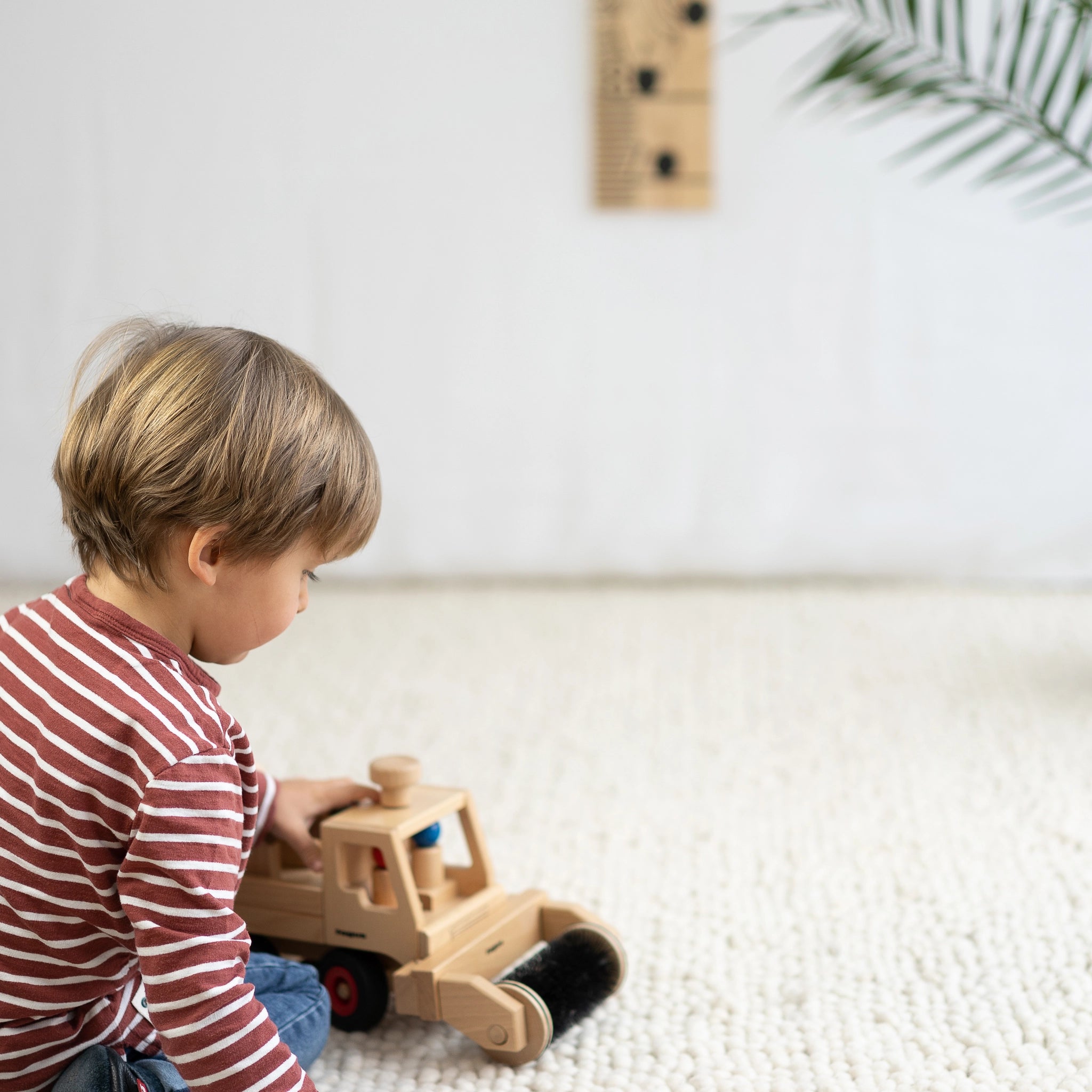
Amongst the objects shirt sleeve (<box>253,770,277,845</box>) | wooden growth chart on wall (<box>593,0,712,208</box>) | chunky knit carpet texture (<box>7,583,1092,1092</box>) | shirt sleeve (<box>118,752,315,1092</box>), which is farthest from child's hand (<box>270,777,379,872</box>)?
wooden growth chart on wall (<box>593,0,712,208</box>)

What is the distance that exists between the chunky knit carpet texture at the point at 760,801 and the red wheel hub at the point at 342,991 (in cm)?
2

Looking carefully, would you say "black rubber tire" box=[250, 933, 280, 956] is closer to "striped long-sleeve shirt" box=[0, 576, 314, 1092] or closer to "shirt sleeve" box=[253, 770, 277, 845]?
"shirt sleeve" box=[253, 770, 277, 845]

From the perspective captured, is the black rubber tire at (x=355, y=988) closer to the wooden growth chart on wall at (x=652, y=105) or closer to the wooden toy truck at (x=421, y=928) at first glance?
the wooden toy truck at (x=421, y=928)

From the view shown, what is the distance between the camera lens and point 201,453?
670 millimetres

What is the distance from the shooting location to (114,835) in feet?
2.16

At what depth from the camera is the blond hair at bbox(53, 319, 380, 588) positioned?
2.21 feet

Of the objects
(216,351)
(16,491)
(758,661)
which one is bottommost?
(758,661)

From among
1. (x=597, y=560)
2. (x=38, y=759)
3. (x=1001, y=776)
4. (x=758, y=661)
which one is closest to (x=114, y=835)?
(x=38, y=759)

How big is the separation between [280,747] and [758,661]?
82 centimetres

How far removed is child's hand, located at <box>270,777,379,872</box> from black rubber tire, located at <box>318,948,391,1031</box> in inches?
3.1

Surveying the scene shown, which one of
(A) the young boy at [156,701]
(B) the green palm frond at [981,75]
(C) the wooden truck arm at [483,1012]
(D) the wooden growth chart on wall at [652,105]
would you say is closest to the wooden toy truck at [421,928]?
(C) the wooden truck arm at [483,1012]

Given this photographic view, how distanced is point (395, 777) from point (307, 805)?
3.4 inches

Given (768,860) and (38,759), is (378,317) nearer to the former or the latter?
(768,860)

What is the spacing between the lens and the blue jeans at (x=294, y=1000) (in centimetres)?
82
